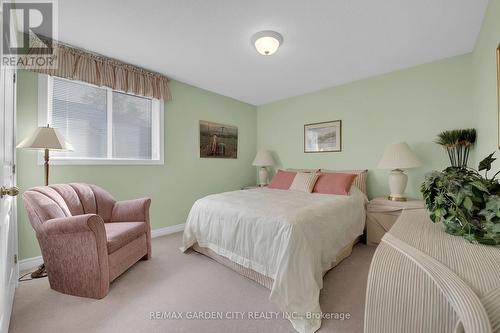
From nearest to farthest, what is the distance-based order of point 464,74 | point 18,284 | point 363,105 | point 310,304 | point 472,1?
point 310,304, point 472,1, point 18,284, point 464,74, point 363,105

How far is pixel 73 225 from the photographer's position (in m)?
1.58

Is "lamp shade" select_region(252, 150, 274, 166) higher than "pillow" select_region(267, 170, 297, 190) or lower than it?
higher

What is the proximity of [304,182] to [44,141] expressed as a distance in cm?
299

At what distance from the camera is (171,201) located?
3.24 meters

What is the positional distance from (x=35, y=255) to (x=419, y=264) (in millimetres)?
3222

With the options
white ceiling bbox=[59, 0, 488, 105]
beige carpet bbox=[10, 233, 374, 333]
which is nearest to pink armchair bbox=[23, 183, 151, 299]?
beige carpet bbox=[10, 233, 374, 333]

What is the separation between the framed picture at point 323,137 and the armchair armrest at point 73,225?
3.28 metres

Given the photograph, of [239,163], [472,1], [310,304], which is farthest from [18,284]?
[472,1]

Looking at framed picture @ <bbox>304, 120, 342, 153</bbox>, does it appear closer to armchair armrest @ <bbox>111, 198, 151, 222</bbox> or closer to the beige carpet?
the beige carpet

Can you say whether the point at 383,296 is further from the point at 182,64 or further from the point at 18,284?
the point at 182,64

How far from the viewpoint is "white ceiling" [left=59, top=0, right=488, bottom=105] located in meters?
1.71

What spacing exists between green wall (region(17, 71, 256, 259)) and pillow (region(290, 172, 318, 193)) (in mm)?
1464

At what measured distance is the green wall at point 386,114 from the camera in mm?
2523

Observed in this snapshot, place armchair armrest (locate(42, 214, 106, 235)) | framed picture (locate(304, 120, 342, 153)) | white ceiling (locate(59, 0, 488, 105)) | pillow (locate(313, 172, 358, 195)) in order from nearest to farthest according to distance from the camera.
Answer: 1. armchair armrest (locate(42, 214, 106, 235))
2. white ceiling (locate(59, 0, 488, 105))
3. pillow (locate(313, 172, 358, 195))
4. framed picture (locate(304, 120, 342, 153))
